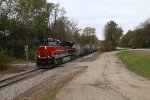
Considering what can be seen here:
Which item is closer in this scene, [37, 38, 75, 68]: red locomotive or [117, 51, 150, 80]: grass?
[117, 51, 150, 80]: grass

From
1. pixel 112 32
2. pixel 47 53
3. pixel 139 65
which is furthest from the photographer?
pixel 112 32

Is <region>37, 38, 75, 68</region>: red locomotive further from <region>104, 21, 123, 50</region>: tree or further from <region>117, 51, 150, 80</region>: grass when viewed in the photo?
<region>104, 21, 123, 50</region>: tree

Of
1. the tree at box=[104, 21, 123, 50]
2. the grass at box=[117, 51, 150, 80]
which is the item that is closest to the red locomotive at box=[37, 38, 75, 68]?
the grass at box=[117, 51, 150, 80]

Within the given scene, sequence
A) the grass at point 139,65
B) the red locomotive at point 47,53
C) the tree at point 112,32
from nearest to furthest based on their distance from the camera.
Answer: the grass at point 139,65 < the red locomotive at point 47,53 < the tree at point 112,32

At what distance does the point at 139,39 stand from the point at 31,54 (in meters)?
85.6

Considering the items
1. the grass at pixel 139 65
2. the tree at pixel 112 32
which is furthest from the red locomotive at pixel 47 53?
the tree at pixel 112 32

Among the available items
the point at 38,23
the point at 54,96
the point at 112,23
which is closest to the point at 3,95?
the point at 54,96

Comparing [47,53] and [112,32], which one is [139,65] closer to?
[47,53]

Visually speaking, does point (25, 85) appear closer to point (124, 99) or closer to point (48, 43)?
point (124, 99)

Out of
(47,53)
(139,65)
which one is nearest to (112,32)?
(139,65)

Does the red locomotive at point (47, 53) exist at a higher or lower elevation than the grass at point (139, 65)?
higher

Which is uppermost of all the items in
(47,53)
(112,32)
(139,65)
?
(112,32)

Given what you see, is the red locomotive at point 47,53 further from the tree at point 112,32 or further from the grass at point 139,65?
the tree at point 112,32

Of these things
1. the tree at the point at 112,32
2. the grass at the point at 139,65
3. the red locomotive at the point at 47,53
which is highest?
the tree at the point at 112,32
